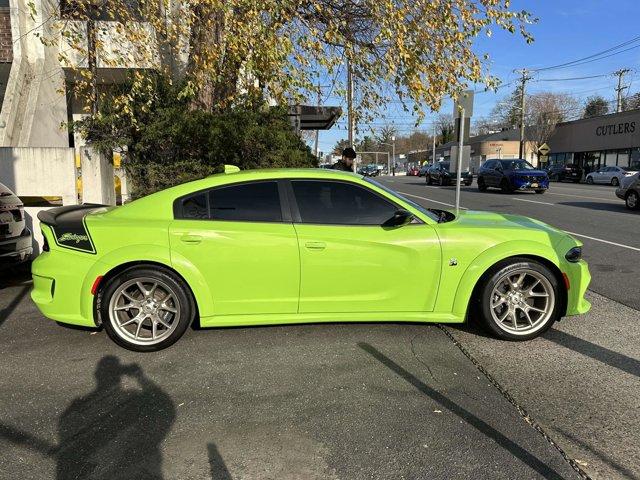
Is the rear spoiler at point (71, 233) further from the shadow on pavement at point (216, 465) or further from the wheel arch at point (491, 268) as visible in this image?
the wheel arch at point (491, 268)

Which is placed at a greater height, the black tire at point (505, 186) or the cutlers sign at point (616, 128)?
the cutlers sign at point (616, 128)

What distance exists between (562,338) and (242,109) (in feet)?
24.8

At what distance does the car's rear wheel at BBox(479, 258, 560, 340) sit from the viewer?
13.8 feet

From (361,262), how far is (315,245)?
408mm

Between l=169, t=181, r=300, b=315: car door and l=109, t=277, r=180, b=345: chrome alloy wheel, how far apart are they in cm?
33

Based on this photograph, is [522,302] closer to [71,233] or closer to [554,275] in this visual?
[554,275]

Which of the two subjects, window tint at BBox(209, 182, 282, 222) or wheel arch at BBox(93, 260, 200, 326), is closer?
wheel arch at BBox(93, 260, 200, 326)

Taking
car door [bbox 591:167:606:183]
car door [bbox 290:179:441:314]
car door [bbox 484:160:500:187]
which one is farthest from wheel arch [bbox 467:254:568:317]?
car door [bbox 591:167:606:183]

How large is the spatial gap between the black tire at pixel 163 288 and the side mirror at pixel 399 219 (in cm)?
178

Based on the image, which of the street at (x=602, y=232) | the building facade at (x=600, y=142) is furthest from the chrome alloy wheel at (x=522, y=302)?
the building facade at (x=600, y=142)

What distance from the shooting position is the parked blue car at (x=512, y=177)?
21.8 metres

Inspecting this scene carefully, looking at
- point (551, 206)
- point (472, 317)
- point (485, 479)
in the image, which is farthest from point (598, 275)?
point (551, 206)

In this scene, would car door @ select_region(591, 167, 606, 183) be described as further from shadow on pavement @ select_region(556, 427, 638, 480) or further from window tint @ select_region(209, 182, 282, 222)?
shadow on pavement @ select_region(556, 427, 638, 480)

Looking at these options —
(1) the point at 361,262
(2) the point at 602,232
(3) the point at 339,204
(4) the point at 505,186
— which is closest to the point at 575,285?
(1) the point at 361,262
